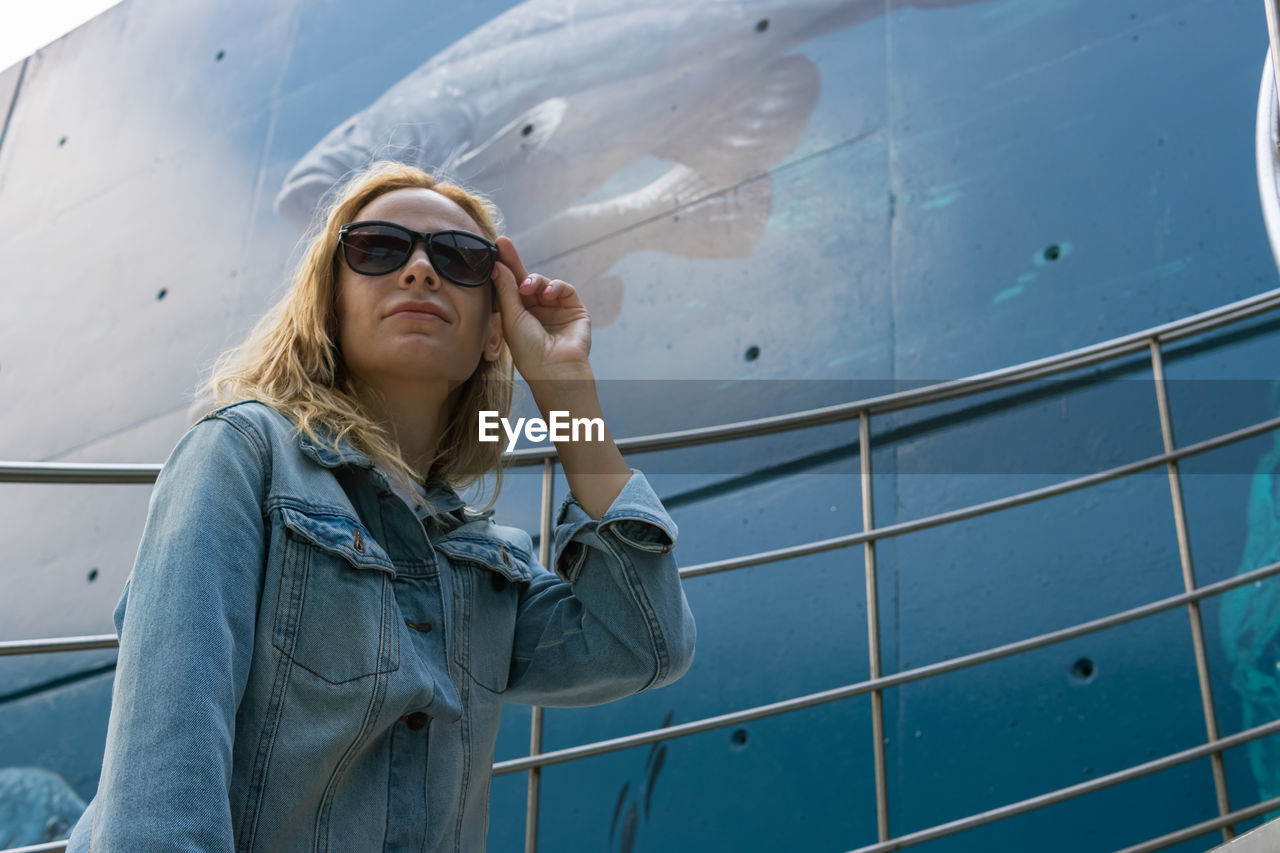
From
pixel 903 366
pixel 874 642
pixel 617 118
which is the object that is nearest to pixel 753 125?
pixel 617 118

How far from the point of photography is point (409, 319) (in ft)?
3.04

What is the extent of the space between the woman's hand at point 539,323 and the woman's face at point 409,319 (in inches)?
1.5

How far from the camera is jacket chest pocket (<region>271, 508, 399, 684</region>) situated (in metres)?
0.72

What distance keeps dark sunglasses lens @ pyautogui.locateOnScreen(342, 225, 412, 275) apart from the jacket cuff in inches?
10.7

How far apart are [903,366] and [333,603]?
1.81 metres

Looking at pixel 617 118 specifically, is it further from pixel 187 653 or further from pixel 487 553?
pixel 187 653

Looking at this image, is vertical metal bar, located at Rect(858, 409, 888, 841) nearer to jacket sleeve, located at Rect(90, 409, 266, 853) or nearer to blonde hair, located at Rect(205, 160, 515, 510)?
blonde hair, located at Rect(205, 160, 515, 510)

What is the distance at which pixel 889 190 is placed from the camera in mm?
2486

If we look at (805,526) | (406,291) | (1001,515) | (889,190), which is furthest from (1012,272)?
(406,291)

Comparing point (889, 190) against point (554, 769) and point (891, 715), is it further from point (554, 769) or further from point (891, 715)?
point (554, 769)

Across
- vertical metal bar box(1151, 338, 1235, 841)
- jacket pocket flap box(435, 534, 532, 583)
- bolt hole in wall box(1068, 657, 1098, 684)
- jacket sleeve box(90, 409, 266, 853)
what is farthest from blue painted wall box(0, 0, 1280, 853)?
jacket sleeve box(90, 409, 266, 853)

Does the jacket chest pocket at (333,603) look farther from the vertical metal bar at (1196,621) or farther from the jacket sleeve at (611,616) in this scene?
the vertical metal bar at (1196,621)

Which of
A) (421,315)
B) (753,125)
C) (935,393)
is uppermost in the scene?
(753,125)

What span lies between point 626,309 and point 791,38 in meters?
0.85
